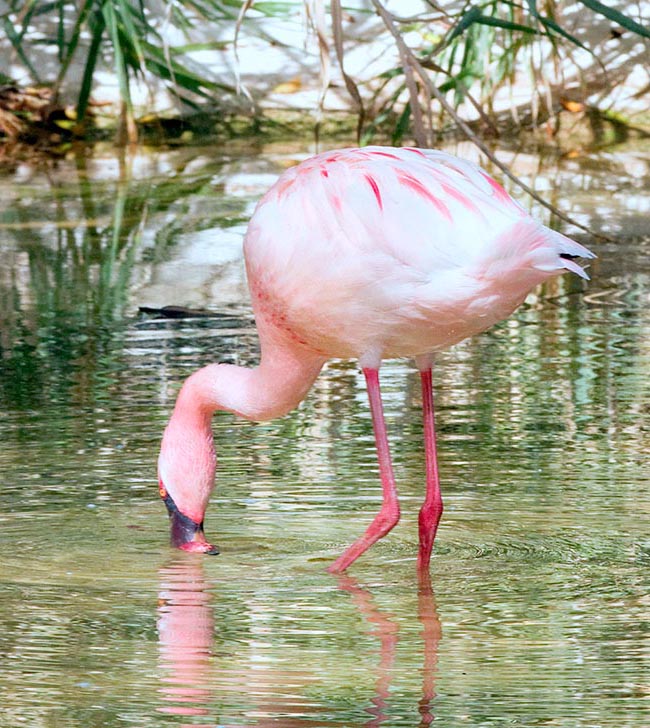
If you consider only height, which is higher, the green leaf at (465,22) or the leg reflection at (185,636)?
the green leaf at (465,22)

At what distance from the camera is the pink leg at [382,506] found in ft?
13.9

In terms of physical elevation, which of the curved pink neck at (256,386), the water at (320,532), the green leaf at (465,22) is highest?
the green leaf at (465,22)

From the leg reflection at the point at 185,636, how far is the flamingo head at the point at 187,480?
0.35 feet

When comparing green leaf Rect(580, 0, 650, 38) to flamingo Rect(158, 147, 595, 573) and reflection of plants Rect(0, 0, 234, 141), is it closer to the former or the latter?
flamingo Rect(158, 147, 595, 573)

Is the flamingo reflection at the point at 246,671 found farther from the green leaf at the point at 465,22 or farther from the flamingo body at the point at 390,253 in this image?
the green leaf at the point at 465,22

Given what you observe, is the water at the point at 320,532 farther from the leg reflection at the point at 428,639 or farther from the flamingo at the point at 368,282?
the flamingo at the point at 368,282

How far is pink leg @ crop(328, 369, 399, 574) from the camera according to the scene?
13.9ft

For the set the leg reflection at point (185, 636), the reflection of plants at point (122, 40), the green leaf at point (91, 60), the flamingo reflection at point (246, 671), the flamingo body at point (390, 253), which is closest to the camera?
the flamingo reflection at point (246, 671)

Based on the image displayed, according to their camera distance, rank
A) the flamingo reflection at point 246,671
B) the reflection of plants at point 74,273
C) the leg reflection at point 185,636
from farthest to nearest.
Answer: the reflection of plants at point 74,273
the leg reflection at point 185,636
the flamingo reflection at point 246,671

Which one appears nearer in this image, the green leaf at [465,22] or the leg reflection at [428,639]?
the leg reflection at [428,639]

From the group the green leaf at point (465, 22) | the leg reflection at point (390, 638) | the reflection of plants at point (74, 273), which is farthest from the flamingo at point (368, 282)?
the green leaf at point (465, 22)

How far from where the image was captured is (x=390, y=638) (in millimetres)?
3623

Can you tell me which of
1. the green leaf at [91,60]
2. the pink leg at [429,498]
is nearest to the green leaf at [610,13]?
the pink leg at [429,498]

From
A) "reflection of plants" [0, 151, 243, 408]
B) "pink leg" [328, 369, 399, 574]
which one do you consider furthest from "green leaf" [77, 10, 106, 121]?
"pink leg" [328, 369, 399, 574]
